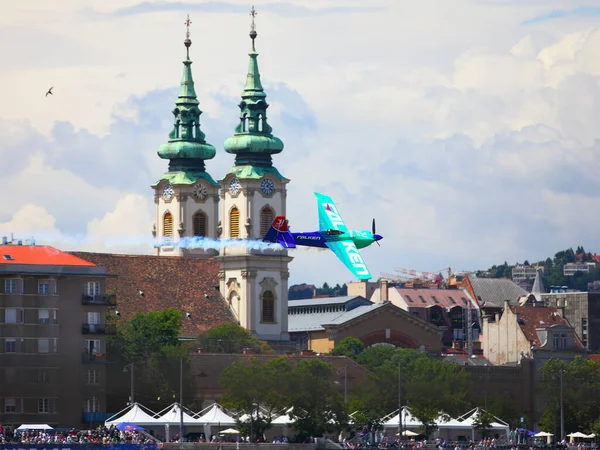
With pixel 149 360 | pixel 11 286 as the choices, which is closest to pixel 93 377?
pixel 11 286

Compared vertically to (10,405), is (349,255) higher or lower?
higher

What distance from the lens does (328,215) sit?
150 m

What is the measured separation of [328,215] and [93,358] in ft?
95.9

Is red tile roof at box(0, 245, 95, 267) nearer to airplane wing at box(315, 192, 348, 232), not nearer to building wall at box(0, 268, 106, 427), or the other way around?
building wall at box(0, 268, 106, 427)

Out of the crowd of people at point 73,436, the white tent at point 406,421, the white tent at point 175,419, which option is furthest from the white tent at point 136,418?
the white tent at point 406,421

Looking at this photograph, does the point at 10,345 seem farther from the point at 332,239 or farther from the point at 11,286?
the point at 332,239

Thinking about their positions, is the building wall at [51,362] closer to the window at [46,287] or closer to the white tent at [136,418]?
the window at [46,287]

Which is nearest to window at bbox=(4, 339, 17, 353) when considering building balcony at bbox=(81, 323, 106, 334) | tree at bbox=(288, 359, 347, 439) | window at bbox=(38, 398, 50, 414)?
window at bbox=(38, 398, 50, 414)

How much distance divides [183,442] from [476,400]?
41059mm

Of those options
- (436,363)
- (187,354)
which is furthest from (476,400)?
(187,354)

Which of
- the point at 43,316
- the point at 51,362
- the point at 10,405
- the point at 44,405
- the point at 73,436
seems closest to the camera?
the point at 73,436

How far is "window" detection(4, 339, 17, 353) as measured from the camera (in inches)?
6206

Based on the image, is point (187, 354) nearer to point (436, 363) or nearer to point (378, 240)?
point (436, 363)

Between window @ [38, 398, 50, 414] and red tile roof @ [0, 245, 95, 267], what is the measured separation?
13.0 m
